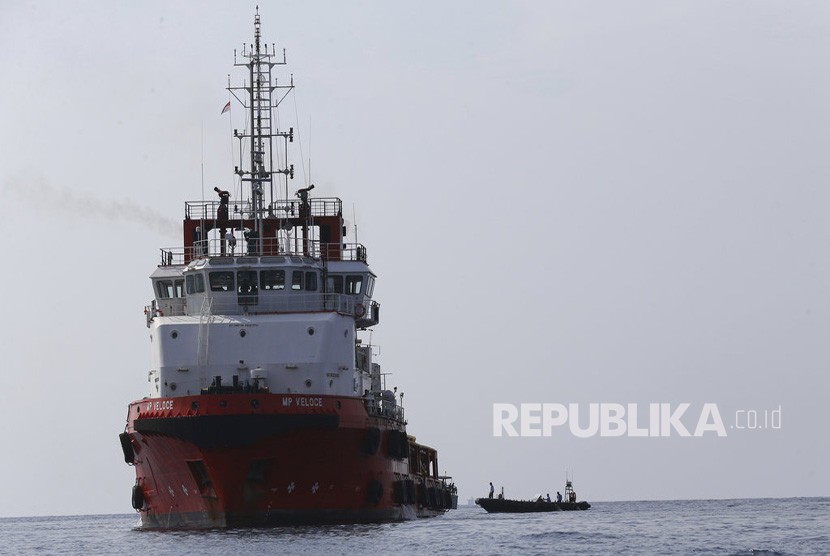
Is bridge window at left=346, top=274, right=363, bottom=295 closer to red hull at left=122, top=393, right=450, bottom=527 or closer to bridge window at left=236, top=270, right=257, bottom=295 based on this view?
bridge window at left=236, top=270, right=257, bottom=295

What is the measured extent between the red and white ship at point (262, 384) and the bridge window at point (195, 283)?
0.26ft

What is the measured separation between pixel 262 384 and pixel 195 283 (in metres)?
6.47

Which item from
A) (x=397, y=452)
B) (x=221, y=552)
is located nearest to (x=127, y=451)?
(x=397, y=452)

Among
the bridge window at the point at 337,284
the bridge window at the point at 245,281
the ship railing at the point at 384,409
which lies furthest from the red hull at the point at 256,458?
the bridge window at the point at 337,284

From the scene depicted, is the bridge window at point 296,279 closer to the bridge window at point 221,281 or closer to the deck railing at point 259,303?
the deck railing at point 259,303

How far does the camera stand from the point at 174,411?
61.8 metres

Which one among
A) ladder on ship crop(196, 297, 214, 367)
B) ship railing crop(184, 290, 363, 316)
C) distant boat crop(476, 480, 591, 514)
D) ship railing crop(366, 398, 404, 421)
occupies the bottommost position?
distant boat crop(476, 480, 591, 514)

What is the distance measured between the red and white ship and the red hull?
5 centimetres

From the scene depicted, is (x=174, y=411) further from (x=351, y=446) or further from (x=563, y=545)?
(x=563, y=545)

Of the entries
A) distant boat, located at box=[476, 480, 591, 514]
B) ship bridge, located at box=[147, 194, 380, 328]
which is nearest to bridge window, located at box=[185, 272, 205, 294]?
ship bridge, located at box=[147, 194, 380, 328]

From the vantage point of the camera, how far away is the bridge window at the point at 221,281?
67.6 m

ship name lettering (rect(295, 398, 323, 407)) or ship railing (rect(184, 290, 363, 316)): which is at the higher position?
ship railing (rect(184, 290, 363, 316))

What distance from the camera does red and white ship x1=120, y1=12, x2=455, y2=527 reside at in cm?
6144

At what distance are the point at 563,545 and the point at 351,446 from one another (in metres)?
9.62
